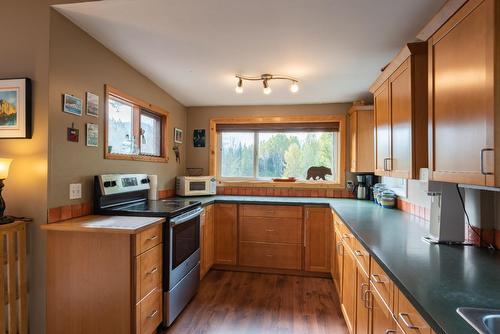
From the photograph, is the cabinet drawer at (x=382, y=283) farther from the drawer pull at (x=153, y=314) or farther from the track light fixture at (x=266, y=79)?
the track light fixture at (x=266, y=79)

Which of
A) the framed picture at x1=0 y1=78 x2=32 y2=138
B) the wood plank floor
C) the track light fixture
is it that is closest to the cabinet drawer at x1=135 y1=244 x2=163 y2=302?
the wood plank floor

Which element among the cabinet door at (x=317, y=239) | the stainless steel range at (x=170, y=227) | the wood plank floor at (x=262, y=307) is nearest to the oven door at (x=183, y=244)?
the stainless steel range at (x=170, y=227)

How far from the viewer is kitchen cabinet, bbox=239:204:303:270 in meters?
3.24

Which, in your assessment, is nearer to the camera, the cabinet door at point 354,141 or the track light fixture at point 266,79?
the track light fixture at point 266,79

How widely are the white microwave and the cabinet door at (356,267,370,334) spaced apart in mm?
2340

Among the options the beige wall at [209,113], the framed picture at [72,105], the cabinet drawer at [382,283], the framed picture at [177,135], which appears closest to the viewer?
the cabinet drawer at [382,283]

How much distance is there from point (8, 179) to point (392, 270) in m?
2.33

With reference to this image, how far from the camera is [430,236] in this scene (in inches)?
63.6

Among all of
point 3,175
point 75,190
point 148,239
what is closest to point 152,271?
point 148,239

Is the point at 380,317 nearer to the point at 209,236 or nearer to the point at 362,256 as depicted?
the point at 362,256

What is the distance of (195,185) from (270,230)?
3.84 feet

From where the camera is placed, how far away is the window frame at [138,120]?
7.50 ft

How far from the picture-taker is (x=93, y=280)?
5.71 feet

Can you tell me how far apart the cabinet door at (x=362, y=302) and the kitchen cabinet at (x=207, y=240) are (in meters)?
1.74
